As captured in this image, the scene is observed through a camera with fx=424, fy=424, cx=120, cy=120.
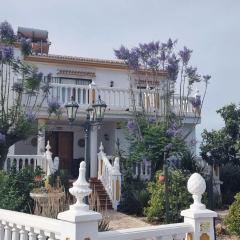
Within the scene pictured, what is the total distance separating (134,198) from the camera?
49.5ft

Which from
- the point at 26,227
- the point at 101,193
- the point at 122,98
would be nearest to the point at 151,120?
the point at 122,98

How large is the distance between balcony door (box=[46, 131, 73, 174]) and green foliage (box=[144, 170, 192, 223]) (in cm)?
841

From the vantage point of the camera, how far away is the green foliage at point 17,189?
39.8 feet

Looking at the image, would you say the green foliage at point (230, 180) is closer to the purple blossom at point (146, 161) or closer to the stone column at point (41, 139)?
the purple blossom at point (146, 161)

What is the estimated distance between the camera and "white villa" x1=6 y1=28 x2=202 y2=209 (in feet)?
59.4

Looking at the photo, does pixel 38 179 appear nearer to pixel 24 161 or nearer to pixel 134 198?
pixel 24 161

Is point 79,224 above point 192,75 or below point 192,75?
below

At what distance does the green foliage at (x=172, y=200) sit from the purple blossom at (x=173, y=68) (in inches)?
243

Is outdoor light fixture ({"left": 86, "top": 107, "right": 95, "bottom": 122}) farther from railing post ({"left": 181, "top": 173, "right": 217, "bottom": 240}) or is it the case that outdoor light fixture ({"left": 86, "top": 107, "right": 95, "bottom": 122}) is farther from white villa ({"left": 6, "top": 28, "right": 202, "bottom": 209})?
white villa ({"left": 6, "top": 28, "right": 202, "bottom": 209})

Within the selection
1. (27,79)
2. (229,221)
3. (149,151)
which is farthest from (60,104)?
(229,221)

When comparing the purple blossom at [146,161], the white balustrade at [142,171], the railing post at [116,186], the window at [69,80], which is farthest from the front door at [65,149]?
the railing post at [116,186]

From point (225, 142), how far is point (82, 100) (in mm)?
6650

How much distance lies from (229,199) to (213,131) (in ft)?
10.8

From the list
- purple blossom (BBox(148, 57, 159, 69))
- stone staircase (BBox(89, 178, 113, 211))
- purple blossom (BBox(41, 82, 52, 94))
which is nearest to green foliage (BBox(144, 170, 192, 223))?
stone staircase (BBox(89, 178, 113, 211))
